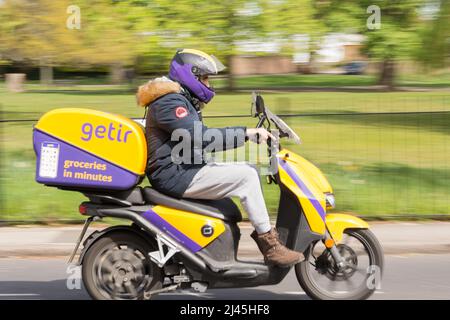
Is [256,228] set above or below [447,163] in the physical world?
above

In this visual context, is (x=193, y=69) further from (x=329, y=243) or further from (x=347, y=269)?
(x=347, y=269)

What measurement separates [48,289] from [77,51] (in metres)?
15.0

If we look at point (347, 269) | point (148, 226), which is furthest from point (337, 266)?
point (148, 226)

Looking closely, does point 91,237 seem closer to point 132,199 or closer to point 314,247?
point 132,199

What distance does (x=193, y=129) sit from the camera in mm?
5656

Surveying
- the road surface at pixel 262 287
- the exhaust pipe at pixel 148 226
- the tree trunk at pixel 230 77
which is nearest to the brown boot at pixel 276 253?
the exhaust pipe at pixel 148 226

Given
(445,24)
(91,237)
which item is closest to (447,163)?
(445,24)

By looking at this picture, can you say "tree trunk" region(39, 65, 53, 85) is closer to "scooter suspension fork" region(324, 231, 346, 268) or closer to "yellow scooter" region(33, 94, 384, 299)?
"yellow scooter" region(33, 94, 384, 299)

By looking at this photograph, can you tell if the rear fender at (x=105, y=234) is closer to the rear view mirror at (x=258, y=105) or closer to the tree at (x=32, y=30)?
the rear view mirror at (x=258, y=105)

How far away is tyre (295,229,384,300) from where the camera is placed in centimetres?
598

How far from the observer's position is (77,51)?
69.6 ft

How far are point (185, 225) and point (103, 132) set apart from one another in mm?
841

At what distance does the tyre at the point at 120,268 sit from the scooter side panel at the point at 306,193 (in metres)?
1.05

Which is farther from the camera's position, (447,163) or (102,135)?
(447,163)
